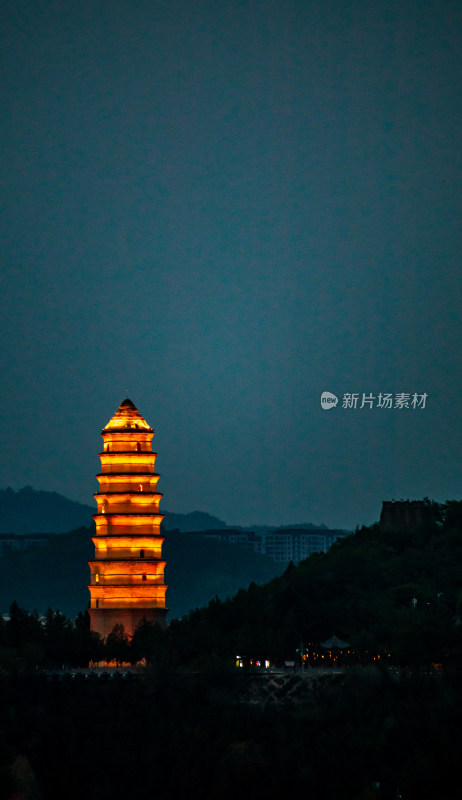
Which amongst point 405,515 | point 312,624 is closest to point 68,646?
point 312,624

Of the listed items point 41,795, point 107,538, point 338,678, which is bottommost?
point 41,795

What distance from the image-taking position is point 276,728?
75.2 m

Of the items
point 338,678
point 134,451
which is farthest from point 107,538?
point 338,678

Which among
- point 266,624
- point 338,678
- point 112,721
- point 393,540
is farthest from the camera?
point 393,540

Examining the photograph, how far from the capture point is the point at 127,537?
93062 mm

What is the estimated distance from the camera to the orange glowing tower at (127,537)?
92688mm

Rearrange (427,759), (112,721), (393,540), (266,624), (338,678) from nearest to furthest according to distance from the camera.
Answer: (427,759), (112,721), (338,678), (266,624), (393,540)

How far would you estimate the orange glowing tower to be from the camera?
3649 inches

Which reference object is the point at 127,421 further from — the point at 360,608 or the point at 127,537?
the point at 360,608

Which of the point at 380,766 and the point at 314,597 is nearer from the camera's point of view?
the point at 380,766

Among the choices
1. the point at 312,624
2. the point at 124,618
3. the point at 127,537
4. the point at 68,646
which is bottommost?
the point at 68,646

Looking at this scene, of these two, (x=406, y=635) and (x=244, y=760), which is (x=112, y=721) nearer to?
(x=244, y=760)

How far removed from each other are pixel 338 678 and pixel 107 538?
55.4 ft

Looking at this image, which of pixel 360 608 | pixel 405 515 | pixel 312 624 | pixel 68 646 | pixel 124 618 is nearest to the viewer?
pixel 68 646
